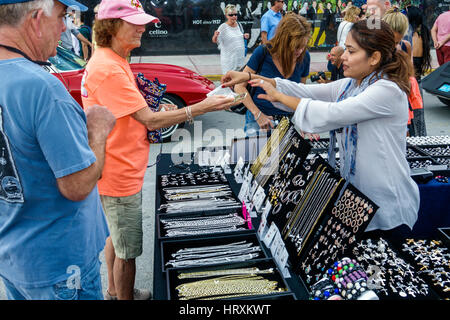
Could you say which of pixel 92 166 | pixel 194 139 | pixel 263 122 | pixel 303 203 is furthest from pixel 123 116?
pixel 194 139

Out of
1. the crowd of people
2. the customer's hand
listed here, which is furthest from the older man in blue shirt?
the customer's hand

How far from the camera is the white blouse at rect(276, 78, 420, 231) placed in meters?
2.15

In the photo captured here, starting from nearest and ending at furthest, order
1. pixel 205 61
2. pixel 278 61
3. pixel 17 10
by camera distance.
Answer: pixel 17 10
pixel 278 61
pixel 205 61

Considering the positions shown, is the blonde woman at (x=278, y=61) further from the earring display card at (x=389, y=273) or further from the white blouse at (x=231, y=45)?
the white blouse at (x=231, y=45)

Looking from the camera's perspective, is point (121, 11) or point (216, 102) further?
point (216, 102)

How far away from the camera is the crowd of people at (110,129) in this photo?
1.41m

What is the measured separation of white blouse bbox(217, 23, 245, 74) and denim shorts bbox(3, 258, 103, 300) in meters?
7.77

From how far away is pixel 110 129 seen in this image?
1685 millimetres

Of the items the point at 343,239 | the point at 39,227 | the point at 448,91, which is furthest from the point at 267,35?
the point at 39,227

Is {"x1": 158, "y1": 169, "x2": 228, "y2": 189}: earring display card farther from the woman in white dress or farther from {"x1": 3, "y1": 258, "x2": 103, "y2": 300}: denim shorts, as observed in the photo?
the woman in white dress

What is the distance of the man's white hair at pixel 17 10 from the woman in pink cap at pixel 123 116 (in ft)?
2.88

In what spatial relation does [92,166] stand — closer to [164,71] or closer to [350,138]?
[350,138]

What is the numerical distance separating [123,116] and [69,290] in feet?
3.41

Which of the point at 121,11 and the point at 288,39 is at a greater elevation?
the point at 121,11
